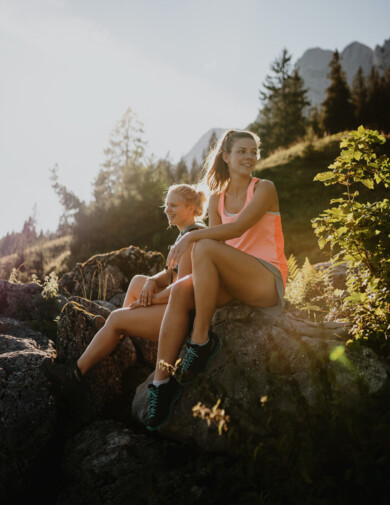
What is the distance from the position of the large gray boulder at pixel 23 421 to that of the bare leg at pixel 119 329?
1.26 feet

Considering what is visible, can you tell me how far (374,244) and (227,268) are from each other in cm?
104

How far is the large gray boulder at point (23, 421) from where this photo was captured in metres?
2.28

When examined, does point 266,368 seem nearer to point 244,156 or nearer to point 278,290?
point 278,290

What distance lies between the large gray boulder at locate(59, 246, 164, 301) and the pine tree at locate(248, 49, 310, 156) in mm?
26263

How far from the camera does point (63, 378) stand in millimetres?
2924

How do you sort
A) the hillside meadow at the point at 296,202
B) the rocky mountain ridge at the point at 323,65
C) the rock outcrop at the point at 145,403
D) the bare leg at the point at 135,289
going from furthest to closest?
the rocky mountain ridge at the point at 323,65 < the hillside meadow at the point at 296,202 < the bare leg at the point at 135,289 < the rock outcrop at the point at 145,403

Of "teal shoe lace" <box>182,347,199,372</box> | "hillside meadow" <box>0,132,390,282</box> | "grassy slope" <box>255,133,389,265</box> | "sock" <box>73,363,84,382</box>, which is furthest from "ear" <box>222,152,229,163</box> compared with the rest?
"hillside meadow" <box>0,132,390,282</box>

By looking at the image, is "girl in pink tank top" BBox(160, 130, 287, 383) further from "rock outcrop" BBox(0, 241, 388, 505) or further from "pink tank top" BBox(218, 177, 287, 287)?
"rock outcrop" BBox(0, 241, 388, 505)

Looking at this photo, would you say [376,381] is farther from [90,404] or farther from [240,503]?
[90,404]

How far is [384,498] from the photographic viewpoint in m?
1.37

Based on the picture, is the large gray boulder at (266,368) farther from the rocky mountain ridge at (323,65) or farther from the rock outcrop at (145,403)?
the rocky mountain ridge at (323,65)

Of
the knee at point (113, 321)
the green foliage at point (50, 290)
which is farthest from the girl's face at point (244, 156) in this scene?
the green foliage at point (50, 290)

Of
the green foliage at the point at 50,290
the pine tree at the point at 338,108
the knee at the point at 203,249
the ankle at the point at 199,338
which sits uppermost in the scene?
the pine tree at the point at 338,108

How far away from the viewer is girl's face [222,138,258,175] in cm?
318
